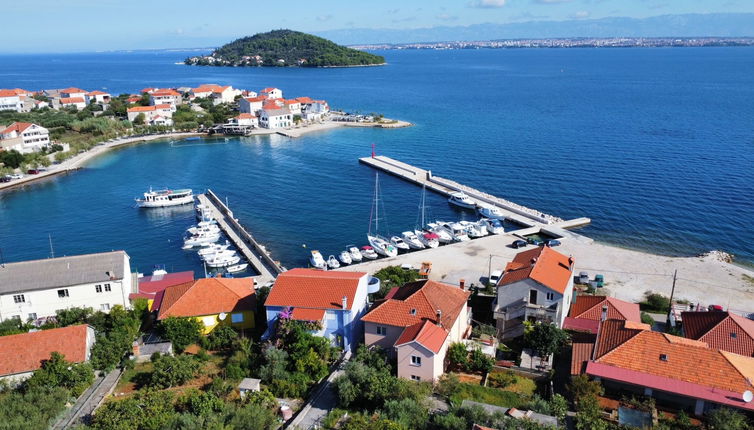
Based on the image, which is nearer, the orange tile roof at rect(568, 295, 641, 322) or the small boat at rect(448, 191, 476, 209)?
the orange tile roof at rect(568, 295, 641, 322)

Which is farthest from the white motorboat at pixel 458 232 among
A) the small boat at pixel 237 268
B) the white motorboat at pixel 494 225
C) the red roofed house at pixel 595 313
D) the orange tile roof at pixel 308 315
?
the orange tile roof at pixel 308 315

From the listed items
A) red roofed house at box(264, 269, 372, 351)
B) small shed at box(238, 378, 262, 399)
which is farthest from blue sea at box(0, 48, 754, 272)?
small shed at box(238, 378, 262, 399)

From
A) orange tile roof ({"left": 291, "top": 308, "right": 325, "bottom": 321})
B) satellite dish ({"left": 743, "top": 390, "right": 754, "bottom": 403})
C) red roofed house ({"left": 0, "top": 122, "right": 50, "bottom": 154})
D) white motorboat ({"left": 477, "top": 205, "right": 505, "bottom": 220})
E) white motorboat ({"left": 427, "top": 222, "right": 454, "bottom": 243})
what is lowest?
white motorboat ({"left": 427, "top": 222, "right": 454, "bottom": 243})

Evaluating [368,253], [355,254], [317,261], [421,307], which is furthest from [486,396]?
[368,253]

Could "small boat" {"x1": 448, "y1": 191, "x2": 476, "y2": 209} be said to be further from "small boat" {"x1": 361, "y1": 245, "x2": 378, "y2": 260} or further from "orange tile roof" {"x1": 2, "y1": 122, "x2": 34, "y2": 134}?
"orange tile roof" {"x1": 2, "y1": 122, "x2": 34, "y2": 134}

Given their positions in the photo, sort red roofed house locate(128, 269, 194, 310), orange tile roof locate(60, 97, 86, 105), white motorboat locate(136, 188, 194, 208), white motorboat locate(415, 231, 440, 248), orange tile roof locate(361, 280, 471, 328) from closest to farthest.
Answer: orange tile roof locate(361, 280, 471, 328) < red roofed house locate(128, 269, 194, 310) < white motorboat locate(415, 231, 440, 248) < white motorboat locate(136, 188, 194, 208) < orange tile roof locate(60, 97, 86, 105)
